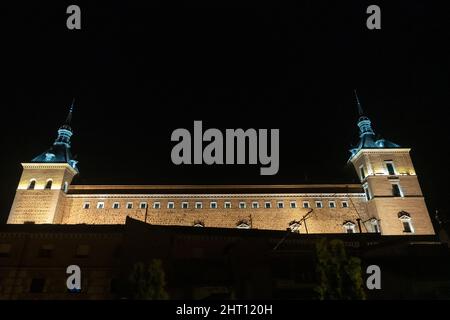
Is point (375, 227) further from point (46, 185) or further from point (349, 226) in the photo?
point (46, 185)

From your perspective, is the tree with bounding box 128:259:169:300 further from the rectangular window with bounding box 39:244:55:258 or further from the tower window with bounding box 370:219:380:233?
the tower window with bounding box 370:219:380:233

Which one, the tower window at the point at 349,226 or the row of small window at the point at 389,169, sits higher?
the row of small window at the point at 389,169

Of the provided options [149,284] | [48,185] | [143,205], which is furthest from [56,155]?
[149,284]

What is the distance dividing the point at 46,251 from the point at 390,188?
35.9 meters

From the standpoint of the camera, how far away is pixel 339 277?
1758 centimetres

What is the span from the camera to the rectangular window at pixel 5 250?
79.3 ft

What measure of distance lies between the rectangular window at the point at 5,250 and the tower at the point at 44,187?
12.8m

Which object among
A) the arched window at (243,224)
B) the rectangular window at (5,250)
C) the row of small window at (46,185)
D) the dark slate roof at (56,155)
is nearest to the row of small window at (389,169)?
the arched window at (243,224)

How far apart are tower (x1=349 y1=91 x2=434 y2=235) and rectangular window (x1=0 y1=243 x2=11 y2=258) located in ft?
114

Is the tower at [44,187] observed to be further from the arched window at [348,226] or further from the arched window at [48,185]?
the arched window at [348,226]

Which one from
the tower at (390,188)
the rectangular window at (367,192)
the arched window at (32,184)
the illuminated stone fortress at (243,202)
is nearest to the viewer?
the tower at (390,188)
